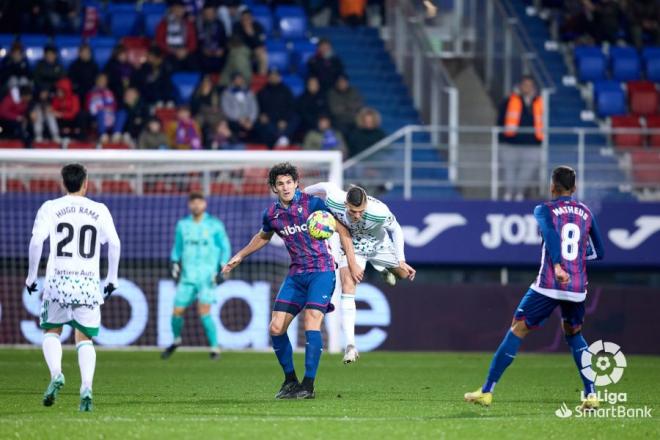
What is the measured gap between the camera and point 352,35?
2469 centimetres

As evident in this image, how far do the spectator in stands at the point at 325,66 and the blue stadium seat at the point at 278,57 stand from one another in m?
0.94

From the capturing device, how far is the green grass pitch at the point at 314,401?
28.3 feet

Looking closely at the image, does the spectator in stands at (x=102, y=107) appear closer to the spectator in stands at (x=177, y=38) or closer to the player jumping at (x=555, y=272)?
the spectator in stands at (x=177, y=38)

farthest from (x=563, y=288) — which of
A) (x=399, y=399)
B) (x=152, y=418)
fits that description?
(x=152, y=418)

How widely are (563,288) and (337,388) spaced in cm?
329

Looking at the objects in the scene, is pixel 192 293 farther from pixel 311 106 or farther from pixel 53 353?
pixel 53 353

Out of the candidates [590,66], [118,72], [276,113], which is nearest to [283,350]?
[276,113]

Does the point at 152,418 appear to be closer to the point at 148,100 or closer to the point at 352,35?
the point at 148,100

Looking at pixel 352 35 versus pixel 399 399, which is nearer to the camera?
pixel 399 399

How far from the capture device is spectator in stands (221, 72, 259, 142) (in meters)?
20.9

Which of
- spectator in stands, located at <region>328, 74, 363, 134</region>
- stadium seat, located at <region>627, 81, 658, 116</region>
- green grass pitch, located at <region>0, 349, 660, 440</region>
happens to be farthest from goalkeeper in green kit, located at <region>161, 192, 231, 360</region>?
stadium seat, located at <region>627, 81, 658, 116</region>

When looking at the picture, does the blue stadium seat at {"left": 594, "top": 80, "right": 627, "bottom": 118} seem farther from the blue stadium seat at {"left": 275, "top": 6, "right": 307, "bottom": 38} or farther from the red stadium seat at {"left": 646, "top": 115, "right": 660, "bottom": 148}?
the blue stadium seat at {"left": 275, "top": 6, "right": 307, "bottom": 38}

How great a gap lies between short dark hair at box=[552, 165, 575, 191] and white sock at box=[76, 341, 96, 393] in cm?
379

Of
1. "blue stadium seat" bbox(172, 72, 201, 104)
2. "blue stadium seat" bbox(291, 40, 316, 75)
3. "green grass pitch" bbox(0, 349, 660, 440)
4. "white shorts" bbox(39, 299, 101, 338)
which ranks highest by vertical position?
"blue stadium seat" bbox(291, 40, 316, 75)
